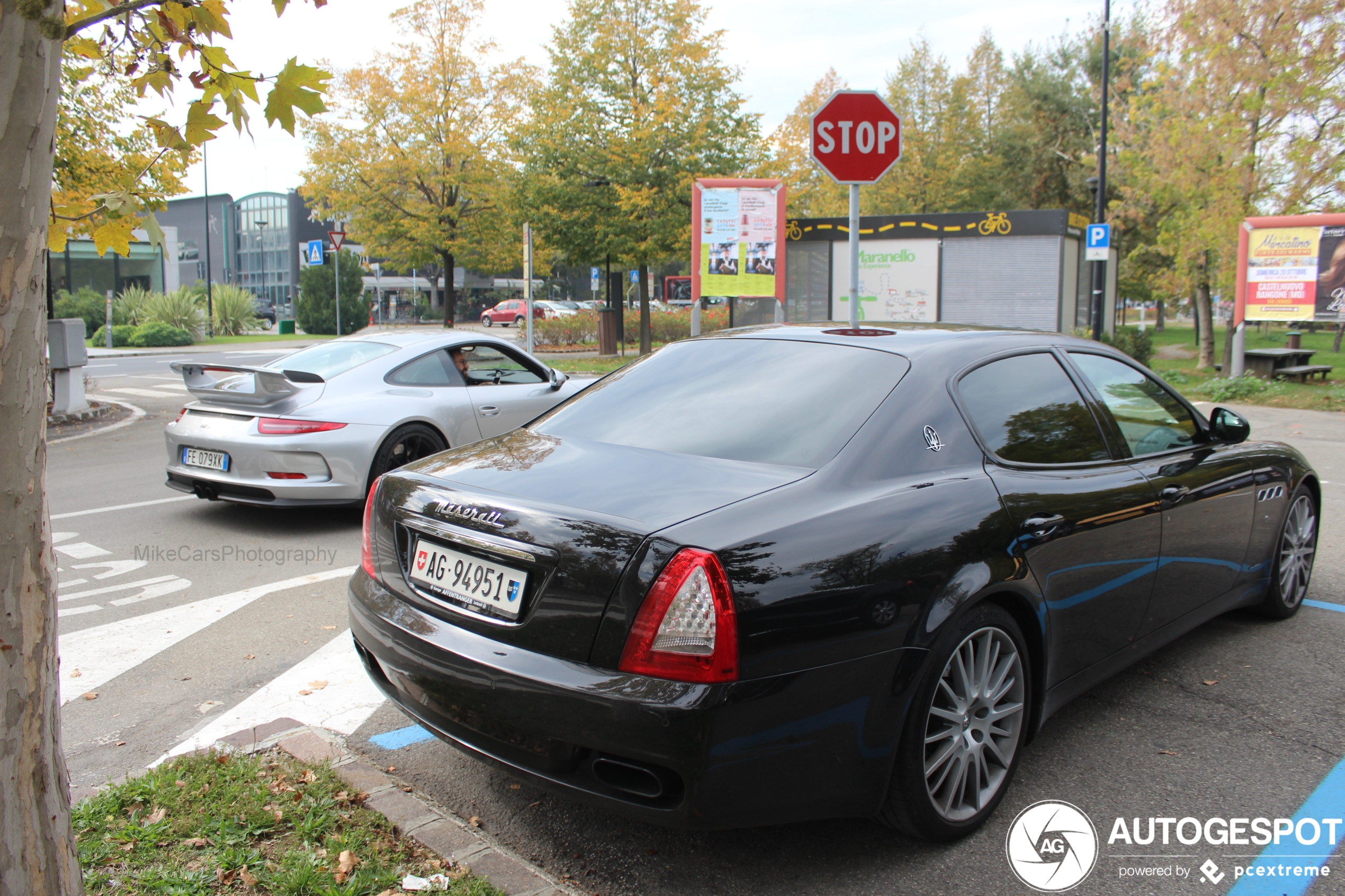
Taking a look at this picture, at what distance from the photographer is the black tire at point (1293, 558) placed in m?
4.84

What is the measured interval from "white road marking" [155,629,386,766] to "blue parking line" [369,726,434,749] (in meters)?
0.14

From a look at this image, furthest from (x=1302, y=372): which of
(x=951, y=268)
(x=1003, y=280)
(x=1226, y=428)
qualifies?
(x=1226, y=428)

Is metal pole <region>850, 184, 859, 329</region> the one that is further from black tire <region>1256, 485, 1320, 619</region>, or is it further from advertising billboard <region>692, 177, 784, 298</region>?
advertising billboard <region>692, 177, 784, 298</region>

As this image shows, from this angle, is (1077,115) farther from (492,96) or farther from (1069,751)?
(1069,751)

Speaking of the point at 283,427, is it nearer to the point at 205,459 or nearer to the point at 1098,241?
the point at 205,459

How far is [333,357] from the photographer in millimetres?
7480

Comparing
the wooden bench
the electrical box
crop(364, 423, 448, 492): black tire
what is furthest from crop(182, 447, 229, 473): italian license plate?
the wooden bench

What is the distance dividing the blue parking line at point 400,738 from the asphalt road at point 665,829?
3cm

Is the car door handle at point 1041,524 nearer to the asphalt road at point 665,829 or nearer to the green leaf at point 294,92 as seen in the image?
the asphalt road at point 665,829

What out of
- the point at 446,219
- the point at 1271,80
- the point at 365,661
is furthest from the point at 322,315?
the point at 365,661

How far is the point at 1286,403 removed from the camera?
607 inches

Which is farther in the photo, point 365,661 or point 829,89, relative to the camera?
point 829,89

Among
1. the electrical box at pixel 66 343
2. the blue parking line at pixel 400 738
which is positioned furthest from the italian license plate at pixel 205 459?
the electrical box at pixel 66 343

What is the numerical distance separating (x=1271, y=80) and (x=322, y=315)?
3612 centimetres
